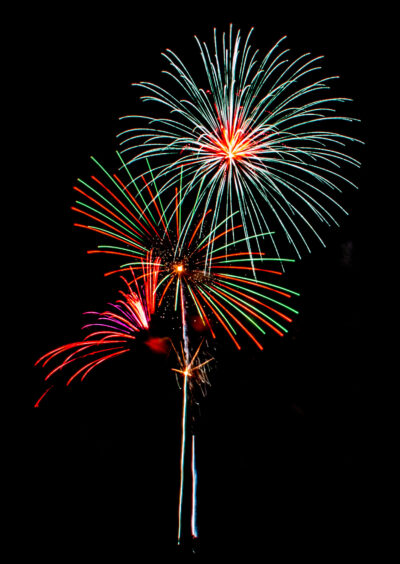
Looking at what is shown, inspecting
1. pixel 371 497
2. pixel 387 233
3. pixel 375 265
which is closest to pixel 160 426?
pixel 371 497

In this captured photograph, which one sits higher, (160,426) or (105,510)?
(160,426)

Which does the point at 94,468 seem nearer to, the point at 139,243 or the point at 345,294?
the point at 139,243

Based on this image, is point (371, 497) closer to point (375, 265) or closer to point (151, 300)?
point (375, 265)

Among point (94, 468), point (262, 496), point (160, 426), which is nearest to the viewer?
point (262, 496)

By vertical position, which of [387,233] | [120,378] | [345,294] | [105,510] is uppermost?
[387,233]

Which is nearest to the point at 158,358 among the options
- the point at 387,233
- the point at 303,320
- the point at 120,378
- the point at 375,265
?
the point at 120,378

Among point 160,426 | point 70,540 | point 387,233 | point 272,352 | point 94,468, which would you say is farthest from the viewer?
point 272,352

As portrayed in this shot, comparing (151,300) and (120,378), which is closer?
(151,300)

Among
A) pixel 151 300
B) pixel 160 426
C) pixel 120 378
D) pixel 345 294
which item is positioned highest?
pixel 345 294

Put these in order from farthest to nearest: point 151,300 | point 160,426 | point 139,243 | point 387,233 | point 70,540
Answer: point 387,233
point 160,426
point 70,540
point 151,300
point 139,243
